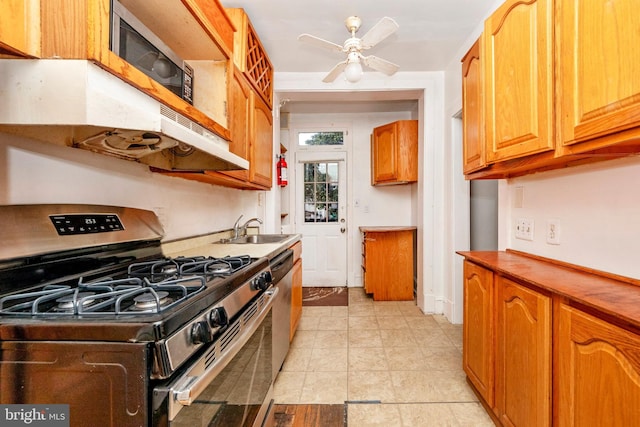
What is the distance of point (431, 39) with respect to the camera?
8.01ft

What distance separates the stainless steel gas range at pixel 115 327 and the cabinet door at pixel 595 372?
111 centimetres

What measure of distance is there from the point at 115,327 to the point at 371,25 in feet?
8.14

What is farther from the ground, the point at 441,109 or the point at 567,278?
the point at 441,109

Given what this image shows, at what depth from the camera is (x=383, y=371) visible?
79.0 inches

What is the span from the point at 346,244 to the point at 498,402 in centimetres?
291

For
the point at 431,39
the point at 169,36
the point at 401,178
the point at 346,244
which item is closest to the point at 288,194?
the point at 346,244

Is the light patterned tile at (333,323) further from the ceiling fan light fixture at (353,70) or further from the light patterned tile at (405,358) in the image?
the ceiling fan light fixture at (353,70)

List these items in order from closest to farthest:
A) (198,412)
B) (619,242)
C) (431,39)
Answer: (198,412) → (619,242) → (431,39)

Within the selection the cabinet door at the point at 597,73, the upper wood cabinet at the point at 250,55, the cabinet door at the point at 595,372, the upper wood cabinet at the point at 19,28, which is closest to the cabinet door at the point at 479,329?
the cabinet door at the point at 595,372

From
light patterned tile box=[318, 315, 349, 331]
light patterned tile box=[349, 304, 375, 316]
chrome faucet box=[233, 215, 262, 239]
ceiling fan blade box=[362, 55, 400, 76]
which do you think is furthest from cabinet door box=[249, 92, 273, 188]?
light patterned tile box=[349, 304, 375, 316]

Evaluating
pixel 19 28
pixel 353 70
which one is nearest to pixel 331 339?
pixel 353 70

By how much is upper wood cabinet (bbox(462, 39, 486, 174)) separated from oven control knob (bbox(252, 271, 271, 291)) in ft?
4.34

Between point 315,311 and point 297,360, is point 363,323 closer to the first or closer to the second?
point 315,311

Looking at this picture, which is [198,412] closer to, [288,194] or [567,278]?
[567,278]
